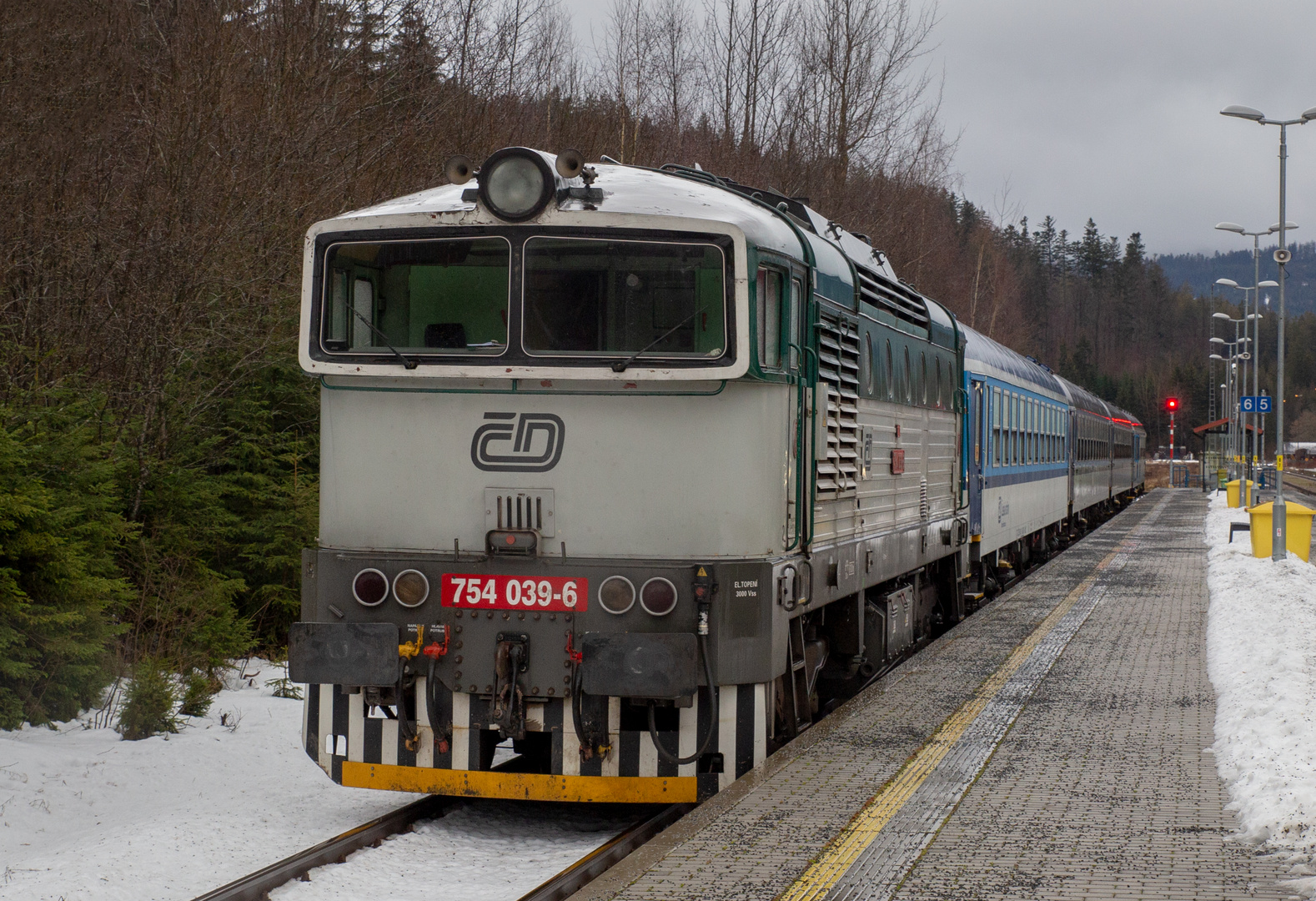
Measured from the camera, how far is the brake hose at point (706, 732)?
5.97m

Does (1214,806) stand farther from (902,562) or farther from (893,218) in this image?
(893,218)

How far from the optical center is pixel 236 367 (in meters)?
11.6

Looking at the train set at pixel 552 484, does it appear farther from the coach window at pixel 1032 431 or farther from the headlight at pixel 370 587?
the coach window at pixel 1032 431

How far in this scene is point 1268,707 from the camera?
26.5ft

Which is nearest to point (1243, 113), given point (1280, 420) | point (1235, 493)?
point (1280, 420)

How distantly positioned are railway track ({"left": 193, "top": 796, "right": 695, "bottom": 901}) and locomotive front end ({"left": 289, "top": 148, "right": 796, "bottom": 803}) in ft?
0.80

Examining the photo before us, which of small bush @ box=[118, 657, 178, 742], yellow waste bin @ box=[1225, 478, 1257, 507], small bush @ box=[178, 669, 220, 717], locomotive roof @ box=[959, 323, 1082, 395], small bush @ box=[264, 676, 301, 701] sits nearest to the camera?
small bush @ box=[118, 657, 178, 742]

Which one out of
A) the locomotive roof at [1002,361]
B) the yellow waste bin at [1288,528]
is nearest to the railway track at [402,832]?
the locomotive roof at [1002,361]

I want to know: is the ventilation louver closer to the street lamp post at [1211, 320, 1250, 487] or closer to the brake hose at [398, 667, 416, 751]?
the brake hose at [398, 667, 416, 751]

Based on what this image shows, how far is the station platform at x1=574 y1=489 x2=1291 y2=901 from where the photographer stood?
4914mm

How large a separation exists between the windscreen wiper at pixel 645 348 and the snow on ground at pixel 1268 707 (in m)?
3.33

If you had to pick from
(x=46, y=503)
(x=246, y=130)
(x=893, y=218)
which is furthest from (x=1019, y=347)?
(x=46, y=503)

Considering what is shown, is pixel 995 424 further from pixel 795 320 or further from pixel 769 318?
pixel 769 318

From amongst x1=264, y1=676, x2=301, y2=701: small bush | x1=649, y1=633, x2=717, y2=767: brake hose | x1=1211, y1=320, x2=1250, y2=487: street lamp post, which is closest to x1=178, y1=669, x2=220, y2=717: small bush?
x1=264, y1=676, x2=301, y2=701: small bush
